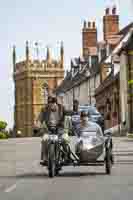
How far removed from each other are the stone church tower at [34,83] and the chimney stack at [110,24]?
82039 millimetres

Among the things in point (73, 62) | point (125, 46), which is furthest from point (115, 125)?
point (73, 62)

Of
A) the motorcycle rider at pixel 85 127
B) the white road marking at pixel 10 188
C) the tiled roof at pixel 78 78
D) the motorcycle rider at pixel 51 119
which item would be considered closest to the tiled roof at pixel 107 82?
the tiled roof at pixel 78 78

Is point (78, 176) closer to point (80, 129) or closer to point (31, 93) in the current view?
point (80, 129)

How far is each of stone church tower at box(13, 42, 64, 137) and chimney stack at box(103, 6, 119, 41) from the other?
269 ft

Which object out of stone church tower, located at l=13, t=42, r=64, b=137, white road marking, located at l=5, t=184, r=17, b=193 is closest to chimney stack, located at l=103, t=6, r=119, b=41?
white road marking, located at l=5, t=184, r=17, b=193

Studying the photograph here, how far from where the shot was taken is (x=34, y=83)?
18012 cm

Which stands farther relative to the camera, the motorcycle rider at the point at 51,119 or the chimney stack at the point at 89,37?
the chimney stack at the point at 89,37

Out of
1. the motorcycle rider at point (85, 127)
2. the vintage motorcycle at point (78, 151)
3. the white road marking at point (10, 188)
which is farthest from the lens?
the motorcycle rider at point (85, 127)

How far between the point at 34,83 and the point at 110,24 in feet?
290

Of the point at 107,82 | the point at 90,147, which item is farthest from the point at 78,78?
the point at 90,147

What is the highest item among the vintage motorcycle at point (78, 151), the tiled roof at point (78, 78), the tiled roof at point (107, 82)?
the tiled roof at point (78, 78)

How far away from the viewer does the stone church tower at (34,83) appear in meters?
178

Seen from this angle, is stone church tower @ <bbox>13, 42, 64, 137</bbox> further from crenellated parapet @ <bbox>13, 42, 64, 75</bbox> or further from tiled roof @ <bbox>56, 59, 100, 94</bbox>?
tiled roof @ <bbox>56, 59, 100, 94</bbox>

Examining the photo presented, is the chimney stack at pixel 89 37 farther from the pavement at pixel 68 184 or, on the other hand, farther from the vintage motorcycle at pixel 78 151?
the vintage motorcycle at pixel 78 151
